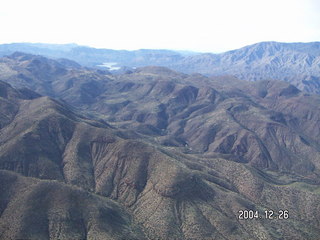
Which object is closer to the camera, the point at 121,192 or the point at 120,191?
the point at 121,192

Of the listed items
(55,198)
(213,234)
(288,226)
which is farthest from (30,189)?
(288,226)
